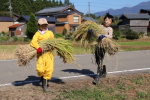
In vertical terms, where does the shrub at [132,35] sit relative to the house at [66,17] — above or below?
below

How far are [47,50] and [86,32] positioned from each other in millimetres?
1331

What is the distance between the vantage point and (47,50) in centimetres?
490

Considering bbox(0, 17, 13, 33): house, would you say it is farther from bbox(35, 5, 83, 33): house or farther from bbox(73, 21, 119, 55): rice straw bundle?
bbox(73, 21, 119, 55): rice straw bundle

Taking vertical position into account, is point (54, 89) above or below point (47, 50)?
below

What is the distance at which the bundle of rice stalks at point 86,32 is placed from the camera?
17.8 feet

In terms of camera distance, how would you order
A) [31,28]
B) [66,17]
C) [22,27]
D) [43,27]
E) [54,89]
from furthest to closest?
[66,17]
[22,27]
[31,28]
[54,89]
[43,27]

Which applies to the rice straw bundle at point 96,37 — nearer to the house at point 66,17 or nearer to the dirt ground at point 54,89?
the dirt ground at point 54,89

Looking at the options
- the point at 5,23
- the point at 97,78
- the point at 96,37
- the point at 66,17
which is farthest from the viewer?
the point at 66,17

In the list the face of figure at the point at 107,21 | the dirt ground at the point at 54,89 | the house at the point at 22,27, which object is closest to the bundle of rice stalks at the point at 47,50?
the dirt ground at the point at 54,89

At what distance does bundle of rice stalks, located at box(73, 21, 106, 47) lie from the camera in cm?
542

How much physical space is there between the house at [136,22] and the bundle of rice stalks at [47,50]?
4321 cm

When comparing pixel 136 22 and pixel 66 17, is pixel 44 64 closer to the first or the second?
pixel 66 17

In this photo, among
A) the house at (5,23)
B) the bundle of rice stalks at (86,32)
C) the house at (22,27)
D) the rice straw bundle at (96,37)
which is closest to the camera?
the rice straw bundle at (96,37)

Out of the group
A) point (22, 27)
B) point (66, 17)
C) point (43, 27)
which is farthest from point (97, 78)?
point (66, 17)
